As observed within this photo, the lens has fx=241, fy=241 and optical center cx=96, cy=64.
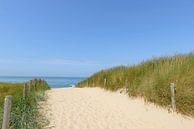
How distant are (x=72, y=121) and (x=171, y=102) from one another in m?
3.54

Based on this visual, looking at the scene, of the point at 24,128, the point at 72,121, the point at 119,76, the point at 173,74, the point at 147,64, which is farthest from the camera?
the point at 119,76

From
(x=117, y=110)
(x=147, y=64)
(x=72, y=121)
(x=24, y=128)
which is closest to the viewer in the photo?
(x=24, y=128)

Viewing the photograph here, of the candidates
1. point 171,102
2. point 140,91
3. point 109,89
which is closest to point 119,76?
point 109,89

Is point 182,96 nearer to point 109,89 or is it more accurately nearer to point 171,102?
point 171,102

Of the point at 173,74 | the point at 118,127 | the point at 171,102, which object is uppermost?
the point at 173,74

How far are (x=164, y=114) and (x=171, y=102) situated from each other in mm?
494

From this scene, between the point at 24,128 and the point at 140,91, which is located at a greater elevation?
the point at 140,91

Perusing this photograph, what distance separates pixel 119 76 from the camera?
16.3m

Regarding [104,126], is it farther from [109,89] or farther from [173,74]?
[109,89]

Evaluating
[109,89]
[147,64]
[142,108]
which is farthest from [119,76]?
[142,108]

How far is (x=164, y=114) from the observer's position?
8.48m

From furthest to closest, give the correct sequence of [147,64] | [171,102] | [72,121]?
[147,64] → [171,102] → [72,121]

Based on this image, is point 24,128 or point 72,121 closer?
point 24,128

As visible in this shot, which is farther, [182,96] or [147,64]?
[147,64]
